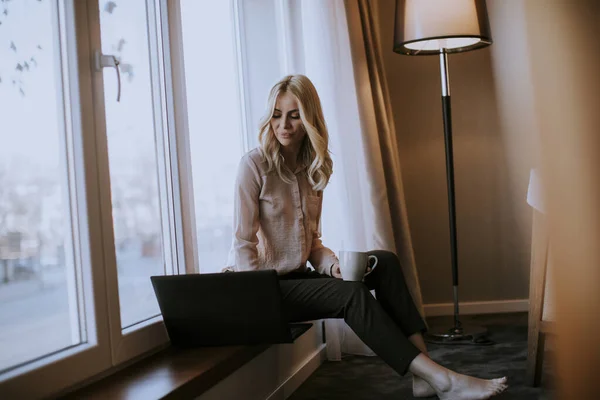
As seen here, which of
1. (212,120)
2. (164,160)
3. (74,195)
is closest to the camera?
(74,195)

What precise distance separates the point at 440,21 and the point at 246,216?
1.37 m

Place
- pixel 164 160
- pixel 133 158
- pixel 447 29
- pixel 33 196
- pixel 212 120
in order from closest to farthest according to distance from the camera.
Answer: pixel 33 196 → pixel 133 158 → pixel 164 160 → pixel 212 120 → pixel 447 29

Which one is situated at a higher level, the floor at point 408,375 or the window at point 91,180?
the window at point 91,180

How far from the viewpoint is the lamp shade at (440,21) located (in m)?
2.91

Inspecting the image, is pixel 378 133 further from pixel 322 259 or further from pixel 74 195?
pixel 74 195

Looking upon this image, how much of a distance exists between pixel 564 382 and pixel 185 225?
6.38ft

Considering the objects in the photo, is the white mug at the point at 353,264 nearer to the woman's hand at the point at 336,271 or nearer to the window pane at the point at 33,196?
the woman's hand at the point at 336,271

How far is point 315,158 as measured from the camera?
219 cm

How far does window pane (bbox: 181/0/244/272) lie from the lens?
233 centimetres

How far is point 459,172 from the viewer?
11.9 ft

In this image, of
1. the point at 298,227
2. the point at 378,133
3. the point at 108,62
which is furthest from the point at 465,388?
the point at 378,133

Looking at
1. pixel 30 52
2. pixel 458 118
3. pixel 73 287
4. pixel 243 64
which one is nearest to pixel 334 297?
pixel 73 287

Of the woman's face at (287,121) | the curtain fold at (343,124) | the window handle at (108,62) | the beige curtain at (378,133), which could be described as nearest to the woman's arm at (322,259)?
the woman's face at (287,121)

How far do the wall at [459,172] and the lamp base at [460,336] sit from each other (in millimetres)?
617
